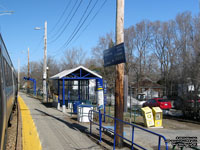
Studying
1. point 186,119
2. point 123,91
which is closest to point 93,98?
point 186,119

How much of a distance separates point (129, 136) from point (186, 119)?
1054 cm

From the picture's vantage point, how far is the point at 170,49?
41.8 m

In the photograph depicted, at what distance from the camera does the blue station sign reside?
775cm

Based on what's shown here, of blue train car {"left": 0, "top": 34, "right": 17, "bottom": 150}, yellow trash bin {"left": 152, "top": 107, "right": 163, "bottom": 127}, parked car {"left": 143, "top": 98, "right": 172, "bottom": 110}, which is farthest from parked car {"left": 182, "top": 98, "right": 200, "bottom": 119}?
blue train car {"left": 0, "top": 34, "right": 17, "bottom": 150}

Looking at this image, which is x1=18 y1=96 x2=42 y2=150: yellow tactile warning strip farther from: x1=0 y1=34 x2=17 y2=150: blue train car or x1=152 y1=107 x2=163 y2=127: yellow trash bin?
x1=152 y1=107 x2=163 y2=127: yellow trash bin

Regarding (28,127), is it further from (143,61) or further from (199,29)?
(143,61)

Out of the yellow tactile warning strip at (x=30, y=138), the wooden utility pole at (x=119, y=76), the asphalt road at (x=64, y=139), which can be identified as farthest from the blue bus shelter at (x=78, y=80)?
the wooden utility pole at (x=119, y=76)

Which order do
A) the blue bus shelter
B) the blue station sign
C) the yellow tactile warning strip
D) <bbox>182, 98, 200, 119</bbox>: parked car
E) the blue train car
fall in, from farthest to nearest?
1. the blue bus shelter
2. <bbox>182, 98, 200, 119</bbox>: parked car
3. the yellow tactile warning strip
4. the blue station sign
5. the blue train car

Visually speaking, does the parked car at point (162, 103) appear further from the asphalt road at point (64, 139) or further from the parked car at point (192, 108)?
the asphalt road at point (64, 139)

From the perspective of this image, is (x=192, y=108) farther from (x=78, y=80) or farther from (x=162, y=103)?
(x=78, y=80)

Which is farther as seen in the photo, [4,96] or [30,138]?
[30,138]

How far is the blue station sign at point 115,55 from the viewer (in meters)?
7.75

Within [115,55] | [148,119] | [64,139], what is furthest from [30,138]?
[148,119]

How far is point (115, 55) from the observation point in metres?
8.27
